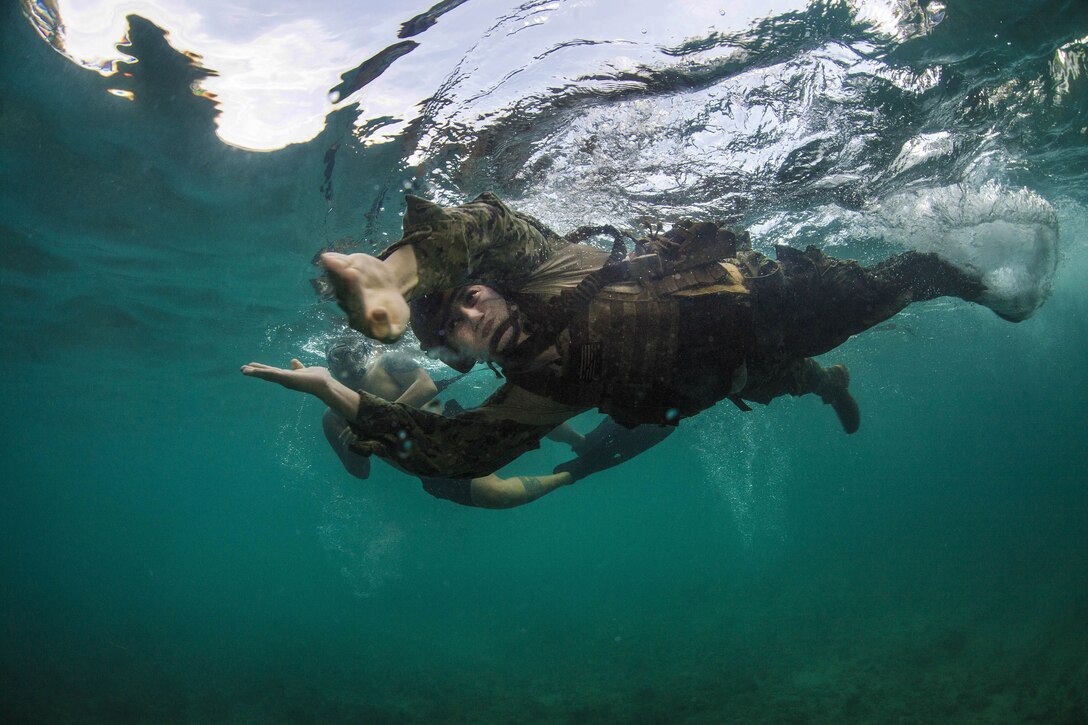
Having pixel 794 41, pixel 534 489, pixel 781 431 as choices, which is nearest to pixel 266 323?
pixel 534 489

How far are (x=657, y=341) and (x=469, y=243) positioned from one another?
4.57 ft

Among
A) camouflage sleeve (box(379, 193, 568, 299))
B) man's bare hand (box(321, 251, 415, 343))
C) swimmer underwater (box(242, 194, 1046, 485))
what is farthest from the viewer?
swimmer underwater (box(242, 194, 1046, 485))

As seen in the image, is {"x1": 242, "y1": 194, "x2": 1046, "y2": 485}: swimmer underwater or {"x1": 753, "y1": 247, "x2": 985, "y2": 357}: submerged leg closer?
{"x1": 242, "y1": 194, "x2": 1046, "y2": 485}: swimmer underwater

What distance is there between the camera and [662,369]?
3369 mm

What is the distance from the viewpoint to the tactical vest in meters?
3.24

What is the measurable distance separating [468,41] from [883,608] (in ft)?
78.6

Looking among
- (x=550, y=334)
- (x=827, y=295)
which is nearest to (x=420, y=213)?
(x=550, y=334)

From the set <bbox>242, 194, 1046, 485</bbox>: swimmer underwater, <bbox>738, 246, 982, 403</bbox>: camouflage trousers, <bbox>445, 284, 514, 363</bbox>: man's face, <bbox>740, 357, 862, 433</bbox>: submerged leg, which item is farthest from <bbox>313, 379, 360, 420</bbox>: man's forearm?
<bbox>740, 357, 862, 433</bbox>: submerged leg

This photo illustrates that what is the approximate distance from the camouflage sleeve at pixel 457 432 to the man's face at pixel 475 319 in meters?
0.32

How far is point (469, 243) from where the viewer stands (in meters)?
2.52

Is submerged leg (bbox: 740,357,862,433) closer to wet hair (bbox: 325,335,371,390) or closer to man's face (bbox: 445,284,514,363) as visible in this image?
man's face (bbox: 445,284,514,363)

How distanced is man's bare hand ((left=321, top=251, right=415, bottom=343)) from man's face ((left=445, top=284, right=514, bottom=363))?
119 cm

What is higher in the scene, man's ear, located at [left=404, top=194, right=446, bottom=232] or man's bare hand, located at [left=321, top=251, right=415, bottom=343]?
man's ear, located at [left=404, top=194, right=446, bottom=232]

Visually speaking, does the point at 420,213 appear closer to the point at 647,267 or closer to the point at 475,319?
the point at 475,319
